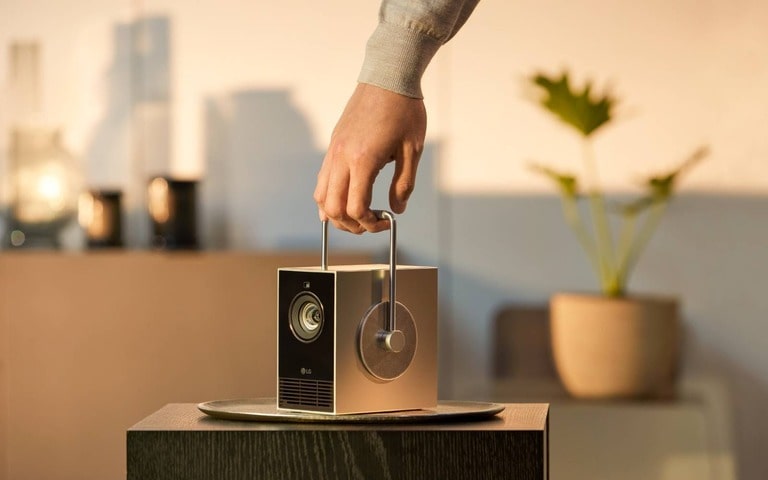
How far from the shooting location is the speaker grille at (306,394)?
132cm

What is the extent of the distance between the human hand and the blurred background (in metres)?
2.28

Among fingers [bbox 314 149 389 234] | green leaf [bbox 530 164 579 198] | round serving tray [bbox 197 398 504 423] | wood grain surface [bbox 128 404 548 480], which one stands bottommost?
wood grain surface [bbox 128 404 548 480]

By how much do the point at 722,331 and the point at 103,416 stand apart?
5.67ft

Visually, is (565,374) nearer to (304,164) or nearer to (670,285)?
(670,285)

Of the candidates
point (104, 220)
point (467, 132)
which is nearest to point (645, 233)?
point (467, 132)

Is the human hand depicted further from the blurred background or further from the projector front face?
the blurred background

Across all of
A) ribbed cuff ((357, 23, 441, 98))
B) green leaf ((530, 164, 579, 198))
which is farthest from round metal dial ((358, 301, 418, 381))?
green leaf ((530, 164, 579, 198))

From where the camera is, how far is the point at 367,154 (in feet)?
4.46

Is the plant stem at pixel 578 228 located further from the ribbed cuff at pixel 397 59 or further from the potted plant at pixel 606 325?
the ribbed cuff at pixel 397 59

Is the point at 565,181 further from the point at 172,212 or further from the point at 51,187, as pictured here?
the point at 51,187

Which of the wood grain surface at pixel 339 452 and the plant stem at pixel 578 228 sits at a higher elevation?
the plant stem at pixel 578 228

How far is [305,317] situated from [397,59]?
0.31 metres

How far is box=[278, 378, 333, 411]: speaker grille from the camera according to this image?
4.34 feet

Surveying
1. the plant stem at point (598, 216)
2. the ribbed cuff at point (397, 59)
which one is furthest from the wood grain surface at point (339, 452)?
the plant stem at point (598, 216)
